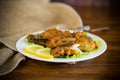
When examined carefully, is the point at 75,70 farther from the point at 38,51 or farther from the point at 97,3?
the point at 97,3

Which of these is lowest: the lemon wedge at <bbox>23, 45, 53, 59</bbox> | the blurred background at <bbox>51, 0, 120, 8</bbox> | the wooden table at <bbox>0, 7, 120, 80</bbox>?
the blurred background at <bbox>51, 0, 120, 8</bbox>

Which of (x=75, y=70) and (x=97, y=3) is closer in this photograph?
(x=75, y=70)

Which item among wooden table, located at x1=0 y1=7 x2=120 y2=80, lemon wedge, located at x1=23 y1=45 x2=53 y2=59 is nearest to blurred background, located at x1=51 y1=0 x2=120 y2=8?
wooden table, located at x1=0 y1=7 x2=120 y2=80

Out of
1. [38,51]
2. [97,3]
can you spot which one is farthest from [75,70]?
[97,3]

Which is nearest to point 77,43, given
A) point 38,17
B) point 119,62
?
point 119,62

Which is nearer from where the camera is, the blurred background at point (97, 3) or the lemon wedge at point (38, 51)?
the lemon wedge at point (38, 51)

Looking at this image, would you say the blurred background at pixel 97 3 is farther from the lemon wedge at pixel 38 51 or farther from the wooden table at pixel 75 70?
the lemon wedge at pixel 38 51

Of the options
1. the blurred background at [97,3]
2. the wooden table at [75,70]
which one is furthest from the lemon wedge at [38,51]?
the blurred background at [97,3]

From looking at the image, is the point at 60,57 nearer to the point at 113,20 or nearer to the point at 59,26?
the point at 59,26

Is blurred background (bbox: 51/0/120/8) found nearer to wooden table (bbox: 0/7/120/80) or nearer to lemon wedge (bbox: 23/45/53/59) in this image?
wooden table (bbox: 0/7/120/80)
